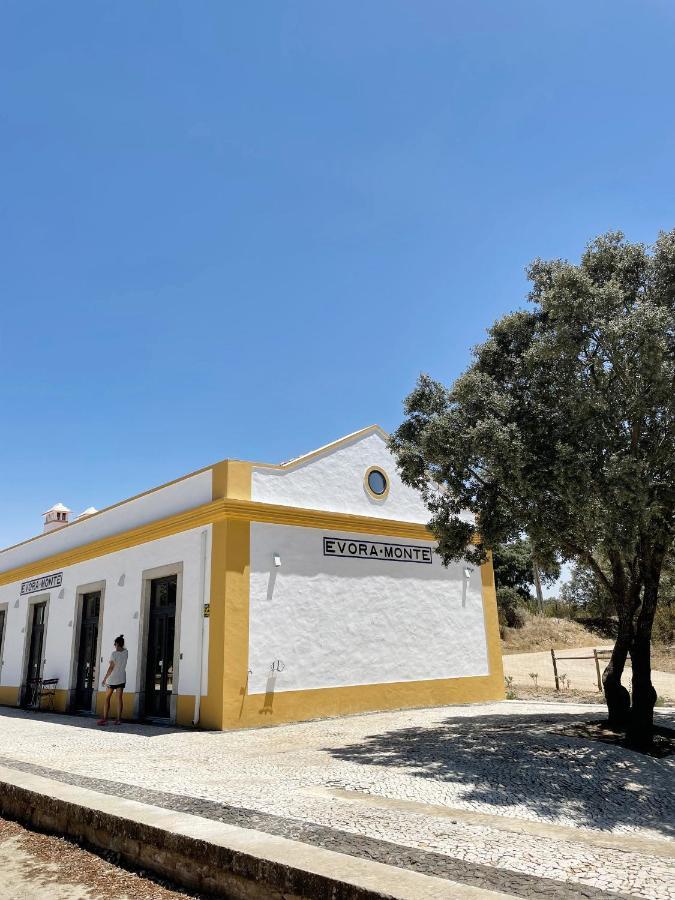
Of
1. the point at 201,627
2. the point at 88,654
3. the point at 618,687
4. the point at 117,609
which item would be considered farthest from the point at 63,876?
the point at 88,654

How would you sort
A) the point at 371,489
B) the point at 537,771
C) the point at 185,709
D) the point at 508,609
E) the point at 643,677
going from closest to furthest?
the point at 537,771
the point at 643,677
the point at 185,709
the point at 371,489
the point at 508,609

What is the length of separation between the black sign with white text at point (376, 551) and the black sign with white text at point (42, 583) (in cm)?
845

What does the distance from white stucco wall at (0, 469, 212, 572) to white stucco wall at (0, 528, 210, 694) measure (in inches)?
25.5

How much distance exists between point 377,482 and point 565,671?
47.1 feet

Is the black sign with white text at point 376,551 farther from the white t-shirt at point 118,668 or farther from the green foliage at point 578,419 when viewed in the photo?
the white t-shirt at point 118,668

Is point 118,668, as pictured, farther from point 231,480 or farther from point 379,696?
point 379,696

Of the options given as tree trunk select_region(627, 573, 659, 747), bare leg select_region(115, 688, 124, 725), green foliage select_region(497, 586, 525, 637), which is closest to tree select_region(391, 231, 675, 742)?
tree trunk select_region(627, 573, 659, 747)

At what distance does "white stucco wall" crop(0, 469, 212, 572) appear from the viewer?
522 inches

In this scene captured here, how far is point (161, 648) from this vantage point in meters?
13.2

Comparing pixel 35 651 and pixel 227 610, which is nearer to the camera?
pixel 227 610

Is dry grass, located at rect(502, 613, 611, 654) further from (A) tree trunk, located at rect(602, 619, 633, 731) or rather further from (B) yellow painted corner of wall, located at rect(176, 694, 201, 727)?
(B) yellow painted corner of wall, located at rect(176, 694, 201, 727)

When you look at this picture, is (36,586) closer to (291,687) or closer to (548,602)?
(291,687)

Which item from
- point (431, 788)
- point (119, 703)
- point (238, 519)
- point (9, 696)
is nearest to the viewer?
point (431, 788)

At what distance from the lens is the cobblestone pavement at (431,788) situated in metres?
3.80
